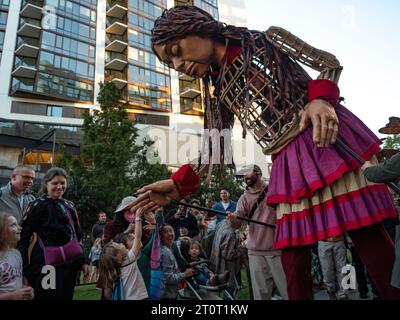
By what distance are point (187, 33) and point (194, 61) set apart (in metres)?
0.15

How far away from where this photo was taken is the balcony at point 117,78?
103ft

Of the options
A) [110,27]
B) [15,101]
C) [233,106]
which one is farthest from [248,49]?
[110,27]

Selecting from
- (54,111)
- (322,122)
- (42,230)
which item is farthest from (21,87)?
(322,122)

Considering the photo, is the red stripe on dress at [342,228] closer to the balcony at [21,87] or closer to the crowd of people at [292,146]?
the crowd of people at [292,146]

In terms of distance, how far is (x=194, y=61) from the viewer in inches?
71.6

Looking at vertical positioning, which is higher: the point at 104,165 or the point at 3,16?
the point at 3,16

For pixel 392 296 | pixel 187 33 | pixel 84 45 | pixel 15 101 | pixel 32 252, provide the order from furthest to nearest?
pixel 84 45 < pixel 15 101 < pixel 32 252 < pixel 187 33 < pixel 392 296

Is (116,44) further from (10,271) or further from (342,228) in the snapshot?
(342,228)

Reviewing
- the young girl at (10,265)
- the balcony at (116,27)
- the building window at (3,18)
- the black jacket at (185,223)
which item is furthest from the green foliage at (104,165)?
the balcony at (116,27)

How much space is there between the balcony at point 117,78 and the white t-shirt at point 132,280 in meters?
29.8

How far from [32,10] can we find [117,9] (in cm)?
773

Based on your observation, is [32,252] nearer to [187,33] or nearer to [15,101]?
[187,33]

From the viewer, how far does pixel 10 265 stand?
2898mm

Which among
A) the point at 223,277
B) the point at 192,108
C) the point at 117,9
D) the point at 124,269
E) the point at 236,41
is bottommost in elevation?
the point at 223,277
